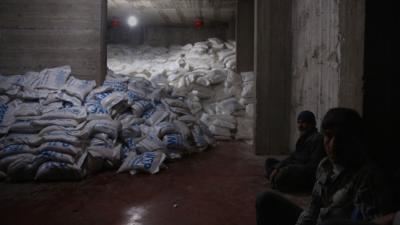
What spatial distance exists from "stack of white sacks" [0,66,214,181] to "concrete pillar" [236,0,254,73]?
9.43 feet

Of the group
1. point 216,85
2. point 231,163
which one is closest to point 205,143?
point 231,163

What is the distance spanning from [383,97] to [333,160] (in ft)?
3.33

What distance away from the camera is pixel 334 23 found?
10.4ft

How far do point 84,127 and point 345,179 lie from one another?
345cm

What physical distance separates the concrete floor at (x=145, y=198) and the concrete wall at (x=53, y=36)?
7.84 ft

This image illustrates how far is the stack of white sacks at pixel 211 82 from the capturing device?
6691mm

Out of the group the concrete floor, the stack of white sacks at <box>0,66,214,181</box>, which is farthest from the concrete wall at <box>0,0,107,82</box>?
the concrete floor

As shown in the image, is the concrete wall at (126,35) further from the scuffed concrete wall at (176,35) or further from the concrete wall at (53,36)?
the concrete wall at (53,36)

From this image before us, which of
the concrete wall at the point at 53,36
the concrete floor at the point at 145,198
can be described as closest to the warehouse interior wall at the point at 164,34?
the concrete wall at the point at 53,36

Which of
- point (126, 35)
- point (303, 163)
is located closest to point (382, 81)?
point (303, 163)

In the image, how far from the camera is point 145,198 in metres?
3.20

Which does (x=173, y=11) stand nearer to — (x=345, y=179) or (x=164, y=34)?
(x=164, y=34)

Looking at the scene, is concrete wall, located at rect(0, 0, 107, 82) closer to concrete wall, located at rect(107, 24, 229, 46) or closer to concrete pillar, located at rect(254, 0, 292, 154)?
concrete pillar, located at rect(254, 0, 292, 154)

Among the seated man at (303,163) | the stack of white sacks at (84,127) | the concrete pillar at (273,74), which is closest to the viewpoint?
the seated man at (303,163)
